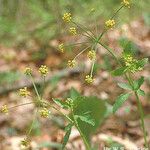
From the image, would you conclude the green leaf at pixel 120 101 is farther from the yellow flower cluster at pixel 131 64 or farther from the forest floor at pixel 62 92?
the forest floor at pixel 62 92

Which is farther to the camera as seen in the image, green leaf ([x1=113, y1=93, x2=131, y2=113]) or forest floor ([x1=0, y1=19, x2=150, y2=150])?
forest floor ([x1=0, y1=19, x2=150, y2=150])

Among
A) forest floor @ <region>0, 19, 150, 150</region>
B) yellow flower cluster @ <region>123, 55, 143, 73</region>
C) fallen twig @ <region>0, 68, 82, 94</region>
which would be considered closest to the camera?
yellow flower cluster @ <region>123, 55, 143, 73</region>

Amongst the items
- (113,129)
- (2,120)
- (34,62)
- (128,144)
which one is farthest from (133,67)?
(34,62)

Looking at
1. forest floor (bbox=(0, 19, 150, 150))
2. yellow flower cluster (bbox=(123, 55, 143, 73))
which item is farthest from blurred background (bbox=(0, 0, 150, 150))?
yellow flower cluster (bbox=(123, 55, 143, 73))

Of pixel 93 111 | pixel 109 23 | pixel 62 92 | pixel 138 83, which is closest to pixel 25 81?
pixel 62 92

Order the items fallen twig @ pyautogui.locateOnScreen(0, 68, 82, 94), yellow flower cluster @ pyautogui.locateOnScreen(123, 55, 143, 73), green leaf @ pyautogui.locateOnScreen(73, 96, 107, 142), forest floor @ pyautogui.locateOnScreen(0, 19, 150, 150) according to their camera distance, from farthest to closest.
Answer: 1. fallen twig @ pyautogui.locateOnScreen(0, 68, 82, 94)
2. forest floor @ pyautogui.locateOnScreen(0, 19, 150, 150)
3. green leaf @ pyautogui.locateOnScreen(73, 96, 107, 142)
4. yellow flower cluster @ pyautogui.locateOnScreen(123, 55, 143, 73)

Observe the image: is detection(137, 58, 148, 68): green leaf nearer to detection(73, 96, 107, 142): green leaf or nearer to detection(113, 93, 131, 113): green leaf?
detection(113, 93, 131, 113): green leaf

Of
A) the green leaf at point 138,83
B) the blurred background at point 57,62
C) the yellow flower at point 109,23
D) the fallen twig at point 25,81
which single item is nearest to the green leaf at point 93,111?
the blurred background at point 57,62

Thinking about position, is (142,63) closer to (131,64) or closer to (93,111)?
(131,64)

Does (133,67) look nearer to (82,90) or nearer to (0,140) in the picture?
(0,140)
